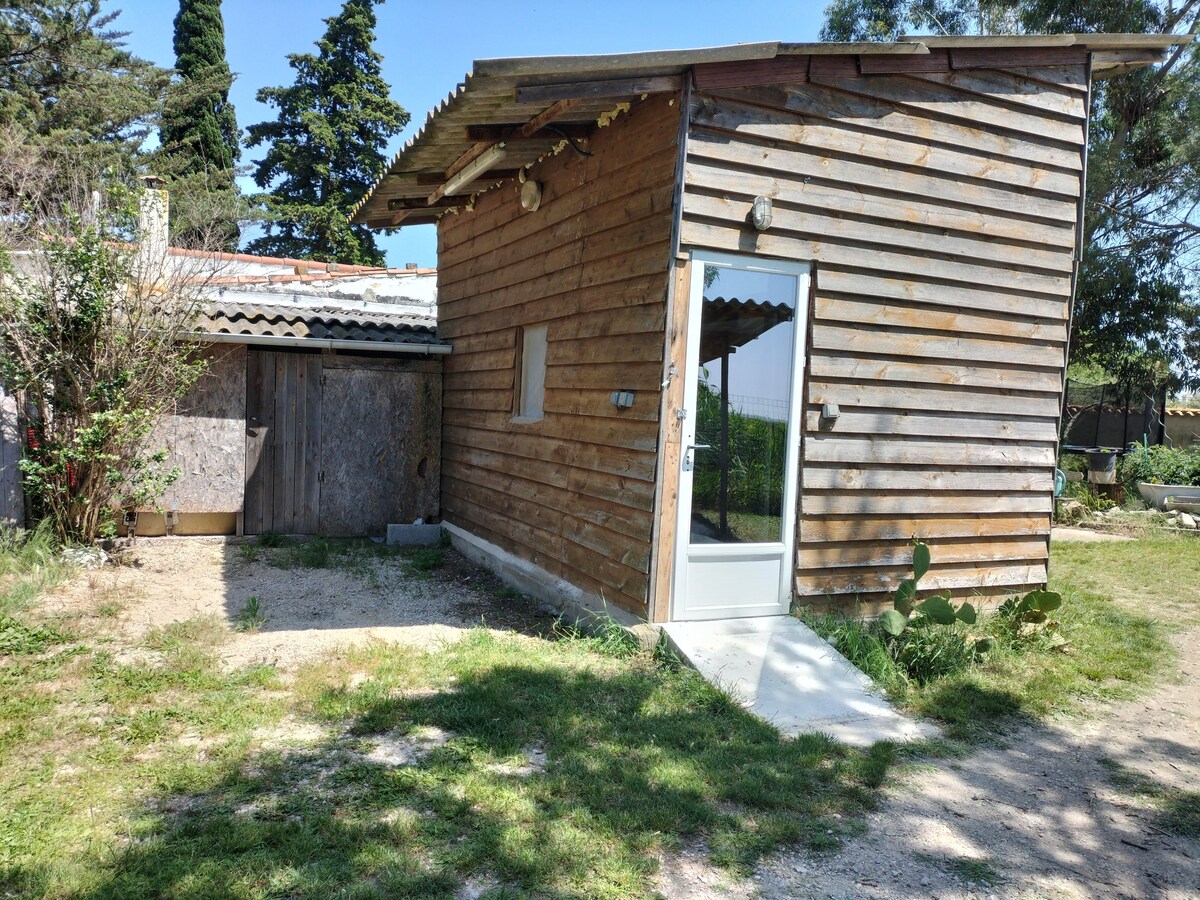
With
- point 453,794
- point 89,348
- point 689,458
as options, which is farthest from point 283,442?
point 453,794

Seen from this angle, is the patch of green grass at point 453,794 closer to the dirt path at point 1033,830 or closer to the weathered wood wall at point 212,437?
the dirt path at point 1033,830

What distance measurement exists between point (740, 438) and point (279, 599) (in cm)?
381

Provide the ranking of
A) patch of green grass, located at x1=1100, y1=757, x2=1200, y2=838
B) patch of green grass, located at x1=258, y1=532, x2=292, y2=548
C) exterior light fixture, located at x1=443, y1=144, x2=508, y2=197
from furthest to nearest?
patch of green grass, located at x1=258, y1=532, x2=292, y2=548 < exterior light fixture, located at x1=443, y1=144, x2=508, y2=197 < patch of green grass, located at x1=1100, y1=757, x2=1200, y2=838

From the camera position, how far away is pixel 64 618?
510 centimetres

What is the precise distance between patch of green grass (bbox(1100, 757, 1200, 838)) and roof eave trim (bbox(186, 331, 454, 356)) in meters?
6.93

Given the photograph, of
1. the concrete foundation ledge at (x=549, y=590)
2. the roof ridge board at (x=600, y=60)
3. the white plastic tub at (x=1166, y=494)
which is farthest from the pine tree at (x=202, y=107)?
the white plastic tub at (x=1166, y=494)

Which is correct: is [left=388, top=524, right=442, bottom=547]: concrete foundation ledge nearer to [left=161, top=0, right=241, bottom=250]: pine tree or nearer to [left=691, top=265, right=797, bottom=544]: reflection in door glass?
[left=691, top=265, right=797, bottom=544]: reflection in door glass

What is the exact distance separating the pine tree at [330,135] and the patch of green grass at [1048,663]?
2334 centimetres

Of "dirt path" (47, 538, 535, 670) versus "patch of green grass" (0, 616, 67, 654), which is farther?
"dirt path" (47, 538, 535, 670)

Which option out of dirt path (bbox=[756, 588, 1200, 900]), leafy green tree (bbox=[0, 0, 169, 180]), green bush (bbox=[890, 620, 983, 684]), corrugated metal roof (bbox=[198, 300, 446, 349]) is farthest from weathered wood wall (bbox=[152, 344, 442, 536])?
leafy green tree (bbox=[0, 0, 169, 180])

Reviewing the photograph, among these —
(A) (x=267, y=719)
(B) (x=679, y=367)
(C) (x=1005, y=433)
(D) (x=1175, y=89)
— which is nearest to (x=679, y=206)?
(B) (x=679, y=367)

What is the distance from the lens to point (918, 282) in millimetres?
5492

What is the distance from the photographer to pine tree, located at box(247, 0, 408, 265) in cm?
2525

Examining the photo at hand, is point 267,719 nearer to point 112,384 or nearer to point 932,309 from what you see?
point 112,384
